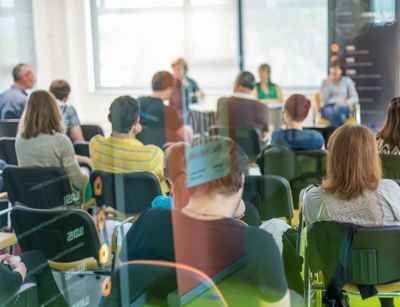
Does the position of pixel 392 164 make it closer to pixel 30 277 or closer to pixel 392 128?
pixel 392 128

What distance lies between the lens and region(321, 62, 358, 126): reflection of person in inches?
218

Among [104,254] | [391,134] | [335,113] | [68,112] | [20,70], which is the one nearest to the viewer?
[104,254]

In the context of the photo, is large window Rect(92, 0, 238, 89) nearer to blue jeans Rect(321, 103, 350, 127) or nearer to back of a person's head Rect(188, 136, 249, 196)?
back of a person's head Rect(188, 136, 249, 196)

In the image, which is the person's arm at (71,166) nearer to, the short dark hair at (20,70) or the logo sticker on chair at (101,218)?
the logo sticker on chair at (101,218)

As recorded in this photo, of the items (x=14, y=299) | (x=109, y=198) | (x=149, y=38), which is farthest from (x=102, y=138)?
(x=14, y=299)

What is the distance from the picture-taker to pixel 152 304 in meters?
1.91

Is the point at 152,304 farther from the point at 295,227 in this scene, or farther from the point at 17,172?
the point at 17,172

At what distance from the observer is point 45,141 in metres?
3.41

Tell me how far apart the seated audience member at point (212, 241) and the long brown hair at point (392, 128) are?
1.68 meters

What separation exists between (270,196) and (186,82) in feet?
2.21

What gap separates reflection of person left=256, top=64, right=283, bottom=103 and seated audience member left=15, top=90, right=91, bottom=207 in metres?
1.97

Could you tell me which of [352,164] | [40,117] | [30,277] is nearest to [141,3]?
[40,117]

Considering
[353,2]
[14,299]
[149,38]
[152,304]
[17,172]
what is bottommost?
[14,299]

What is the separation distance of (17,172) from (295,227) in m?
1.51
